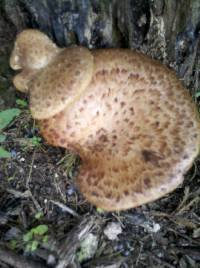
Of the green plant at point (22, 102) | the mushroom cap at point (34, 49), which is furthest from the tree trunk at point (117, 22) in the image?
the green plant at point (22, 102)

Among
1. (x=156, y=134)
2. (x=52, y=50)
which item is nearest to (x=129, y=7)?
(x=52, y=50)

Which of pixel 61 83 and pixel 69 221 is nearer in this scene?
pixel 61 83

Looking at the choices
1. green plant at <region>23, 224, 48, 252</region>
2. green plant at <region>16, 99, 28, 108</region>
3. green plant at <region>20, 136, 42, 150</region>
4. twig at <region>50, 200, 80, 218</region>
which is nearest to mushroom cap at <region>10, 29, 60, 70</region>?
green plant at <region>16, 99, 28, 108</region>

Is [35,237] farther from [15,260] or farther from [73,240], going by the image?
[73,240]

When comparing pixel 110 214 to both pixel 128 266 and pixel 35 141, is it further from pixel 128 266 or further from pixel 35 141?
pixel 35 141

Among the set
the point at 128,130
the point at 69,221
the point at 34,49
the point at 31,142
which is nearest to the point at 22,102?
the point at 31,142

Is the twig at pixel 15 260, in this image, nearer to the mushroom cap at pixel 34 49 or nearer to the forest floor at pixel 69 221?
the forest floor at pixel 69 221
